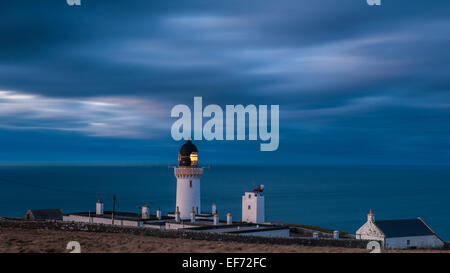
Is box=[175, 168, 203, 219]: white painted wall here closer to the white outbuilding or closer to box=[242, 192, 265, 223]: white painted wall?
box=[242, 192, 265, 223]: white painted wall

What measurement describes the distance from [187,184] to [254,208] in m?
6.91

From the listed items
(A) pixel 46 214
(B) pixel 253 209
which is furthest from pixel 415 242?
(A) pixel 46 214

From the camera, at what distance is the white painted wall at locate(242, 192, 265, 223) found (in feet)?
146

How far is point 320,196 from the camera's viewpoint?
14875cm

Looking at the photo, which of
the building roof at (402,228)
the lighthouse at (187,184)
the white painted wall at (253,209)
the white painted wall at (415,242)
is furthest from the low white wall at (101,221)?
the white painted wall at (415,242)

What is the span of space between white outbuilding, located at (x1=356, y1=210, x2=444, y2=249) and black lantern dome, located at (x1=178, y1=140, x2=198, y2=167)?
58.0ft

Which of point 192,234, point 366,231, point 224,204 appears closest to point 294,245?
point 192,234

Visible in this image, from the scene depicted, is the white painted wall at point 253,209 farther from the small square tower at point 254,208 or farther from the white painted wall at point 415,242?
the white painted wall at point 415,242

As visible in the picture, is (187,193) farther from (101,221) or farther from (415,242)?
(415,242)

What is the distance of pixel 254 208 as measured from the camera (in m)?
44.8

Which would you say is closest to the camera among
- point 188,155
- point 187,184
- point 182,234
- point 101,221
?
point 182,234

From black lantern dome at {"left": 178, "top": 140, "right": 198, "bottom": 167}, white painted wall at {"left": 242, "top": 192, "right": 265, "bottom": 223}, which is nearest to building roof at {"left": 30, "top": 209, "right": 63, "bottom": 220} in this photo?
black lantern dome at {"left": 178, "top": 140, "right": 198, "bottom": 167}
